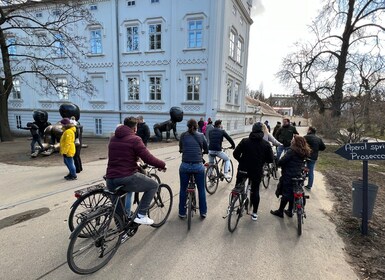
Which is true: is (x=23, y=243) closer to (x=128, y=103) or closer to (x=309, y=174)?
(x=309, y=174)

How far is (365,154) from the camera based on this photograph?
3844mm

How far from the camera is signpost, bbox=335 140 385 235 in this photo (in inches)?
148

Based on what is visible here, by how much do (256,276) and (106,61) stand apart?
74.8ft

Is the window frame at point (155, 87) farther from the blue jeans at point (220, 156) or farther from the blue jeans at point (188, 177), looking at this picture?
the blue jeans at point (188, 177)

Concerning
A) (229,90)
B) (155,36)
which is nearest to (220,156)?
(229,90)

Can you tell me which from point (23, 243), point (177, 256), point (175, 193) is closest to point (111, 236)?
point (177, 256)

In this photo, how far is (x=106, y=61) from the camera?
2188 centimetres

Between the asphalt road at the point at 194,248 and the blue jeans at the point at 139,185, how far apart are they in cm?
63

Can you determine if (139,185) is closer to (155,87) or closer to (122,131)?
(122,131)

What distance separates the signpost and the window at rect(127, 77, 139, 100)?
19715mm

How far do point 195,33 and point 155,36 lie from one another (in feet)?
12.0

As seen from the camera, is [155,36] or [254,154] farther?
[155,36]

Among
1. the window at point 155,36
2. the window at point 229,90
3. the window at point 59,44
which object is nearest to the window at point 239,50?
the window at point 229,90

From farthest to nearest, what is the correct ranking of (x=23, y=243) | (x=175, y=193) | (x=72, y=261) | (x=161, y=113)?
(x=161, y=113)
(x=175, y=193)
(x=23, y=243)
(x=72, y=261)
